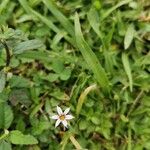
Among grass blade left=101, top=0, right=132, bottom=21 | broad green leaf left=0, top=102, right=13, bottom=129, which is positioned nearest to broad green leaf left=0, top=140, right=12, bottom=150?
broad green leaf left=0, top=102, right=13, bottom=129

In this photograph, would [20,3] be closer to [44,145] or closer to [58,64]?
[58,64]

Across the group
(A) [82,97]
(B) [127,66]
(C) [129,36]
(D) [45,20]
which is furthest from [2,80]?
(C) [129,36]

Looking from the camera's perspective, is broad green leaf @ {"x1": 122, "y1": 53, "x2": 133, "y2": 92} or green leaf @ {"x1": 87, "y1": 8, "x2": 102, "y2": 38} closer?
broad green leaf @ {"x1": 122, "y1": 53, "x2": 133, "y2": 92}

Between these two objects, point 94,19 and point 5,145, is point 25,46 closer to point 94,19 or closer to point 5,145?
point 5,145

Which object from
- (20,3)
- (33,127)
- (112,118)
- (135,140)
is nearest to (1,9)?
(20,3)

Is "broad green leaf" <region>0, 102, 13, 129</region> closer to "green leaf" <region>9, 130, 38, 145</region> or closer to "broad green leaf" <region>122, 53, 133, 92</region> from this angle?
"green leaf" <region>9, 130, 38, 145</region>
